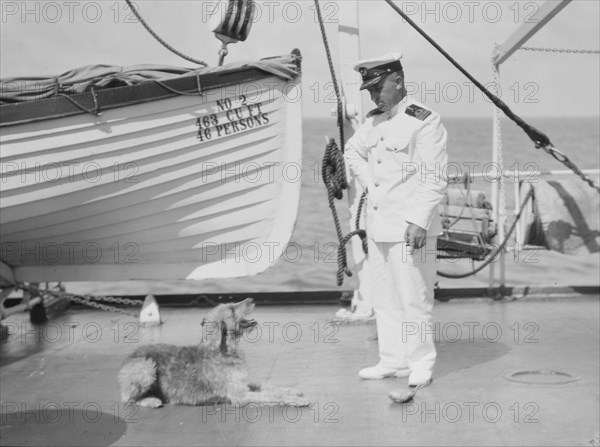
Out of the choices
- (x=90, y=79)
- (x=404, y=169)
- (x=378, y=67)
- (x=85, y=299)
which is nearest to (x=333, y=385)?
(x=404, y=169)

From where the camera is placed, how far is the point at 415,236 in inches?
196

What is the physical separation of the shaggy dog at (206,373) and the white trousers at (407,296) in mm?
710

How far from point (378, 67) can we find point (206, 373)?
192cm

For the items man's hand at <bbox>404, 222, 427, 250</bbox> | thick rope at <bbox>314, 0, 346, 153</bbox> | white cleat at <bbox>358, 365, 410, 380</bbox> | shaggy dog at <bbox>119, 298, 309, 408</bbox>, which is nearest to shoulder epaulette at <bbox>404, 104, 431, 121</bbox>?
man's hand at <bbox>404, 222, 427, 250</bbox>

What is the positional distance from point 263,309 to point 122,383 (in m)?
2.92

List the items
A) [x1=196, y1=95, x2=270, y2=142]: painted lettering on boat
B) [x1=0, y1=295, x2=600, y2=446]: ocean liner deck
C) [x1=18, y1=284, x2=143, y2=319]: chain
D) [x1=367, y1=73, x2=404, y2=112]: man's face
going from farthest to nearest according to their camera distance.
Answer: [x1=18, y1=284, x2=143, y2=319]: chain → [x1=196, y1=95, x2=270, y2=142]: painted lettering on boat → [x1=367, y1=73, x2=404, y2=112]: man's face → [x1=0, y1=295, x2=600, y2=446]: ocean liner deck

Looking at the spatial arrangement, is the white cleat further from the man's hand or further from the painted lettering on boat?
the painted lettering on boat

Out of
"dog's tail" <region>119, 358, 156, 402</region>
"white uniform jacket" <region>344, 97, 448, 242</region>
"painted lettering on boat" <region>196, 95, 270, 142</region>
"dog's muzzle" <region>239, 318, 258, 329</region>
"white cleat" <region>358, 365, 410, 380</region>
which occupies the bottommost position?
"white cleat" <region>358, 365, 410, 380</region>

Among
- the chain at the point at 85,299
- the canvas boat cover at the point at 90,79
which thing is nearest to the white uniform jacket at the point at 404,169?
the canvas boat cover at the point at 90,79

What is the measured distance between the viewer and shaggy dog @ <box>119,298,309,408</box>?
A: 5.09 meters

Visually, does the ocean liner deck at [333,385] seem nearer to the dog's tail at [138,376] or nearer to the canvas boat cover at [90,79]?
the dog's tail at [138,376]

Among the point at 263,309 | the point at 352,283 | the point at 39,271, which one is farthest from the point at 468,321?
the point at 352,283

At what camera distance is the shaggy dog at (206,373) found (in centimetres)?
509

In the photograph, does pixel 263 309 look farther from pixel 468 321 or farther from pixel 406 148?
pixel 406 148
